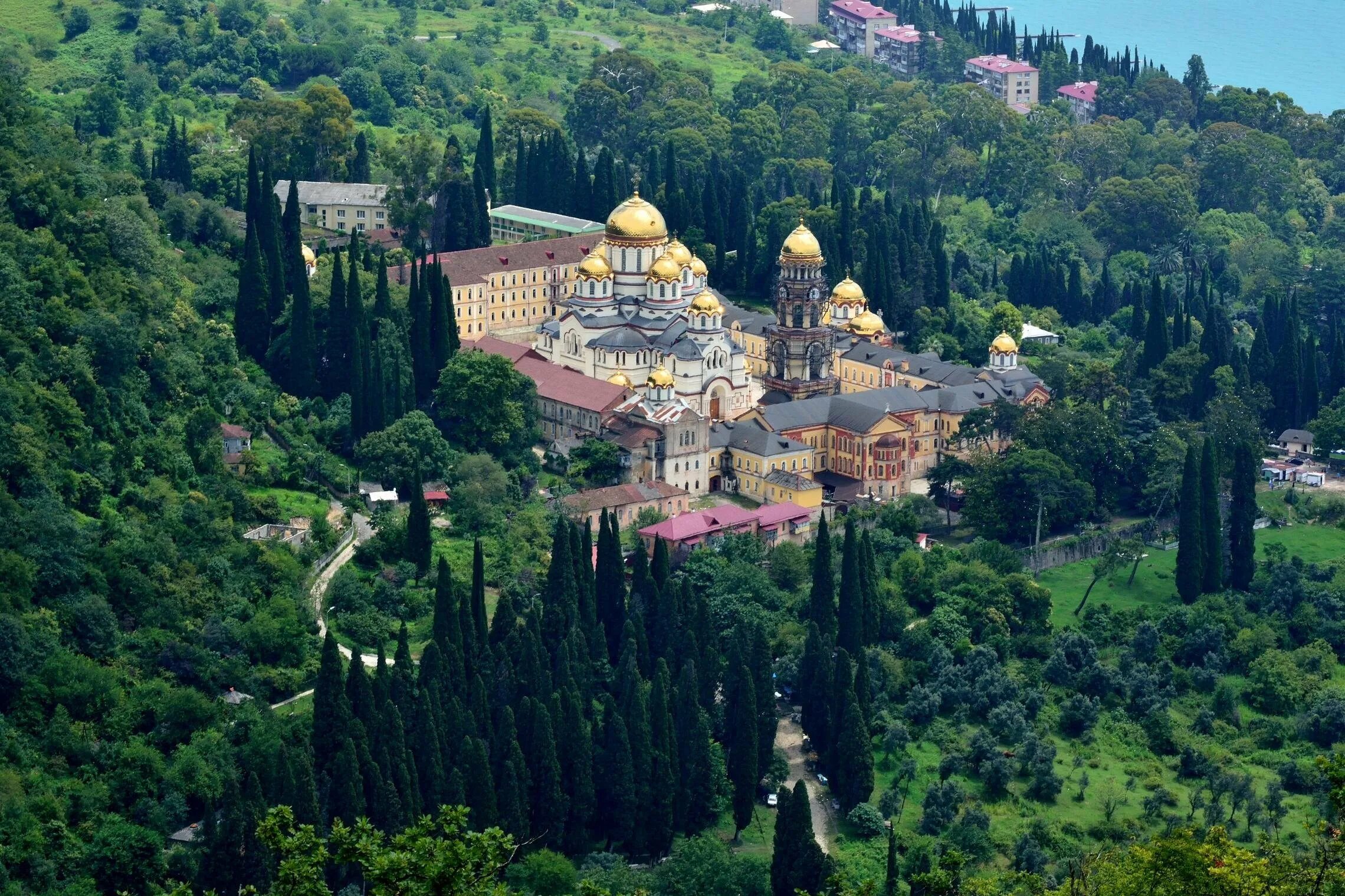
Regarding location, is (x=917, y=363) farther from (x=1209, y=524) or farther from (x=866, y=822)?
(x=866, y=822)

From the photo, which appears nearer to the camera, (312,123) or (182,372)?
(182,372)

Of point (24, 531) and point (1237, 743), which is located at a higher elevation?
point (24, 531)

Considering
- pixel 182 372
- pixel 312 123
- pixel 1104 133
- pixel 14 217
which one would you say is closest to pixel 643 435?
pixel 182 372

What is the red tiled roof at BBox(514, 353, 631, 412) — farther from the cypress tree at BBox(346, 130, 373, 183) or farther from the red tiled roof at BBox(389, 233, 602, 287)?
the cypress tree at BBox(346, 130, 373, 183)

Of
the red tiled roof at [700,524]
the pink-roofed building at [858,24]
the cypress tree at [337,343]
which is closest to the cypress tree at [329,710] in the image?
the red tiled roof at [700,524]

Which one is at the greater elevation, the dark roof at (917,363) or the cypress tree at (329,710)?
the dark roof at (917,363)

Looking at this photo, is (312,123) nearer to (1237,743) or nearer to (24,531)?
(24,531)

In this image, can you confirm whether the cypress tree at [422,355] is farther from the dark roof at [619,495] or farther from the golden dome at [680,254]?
the golden dome at [680,254]
